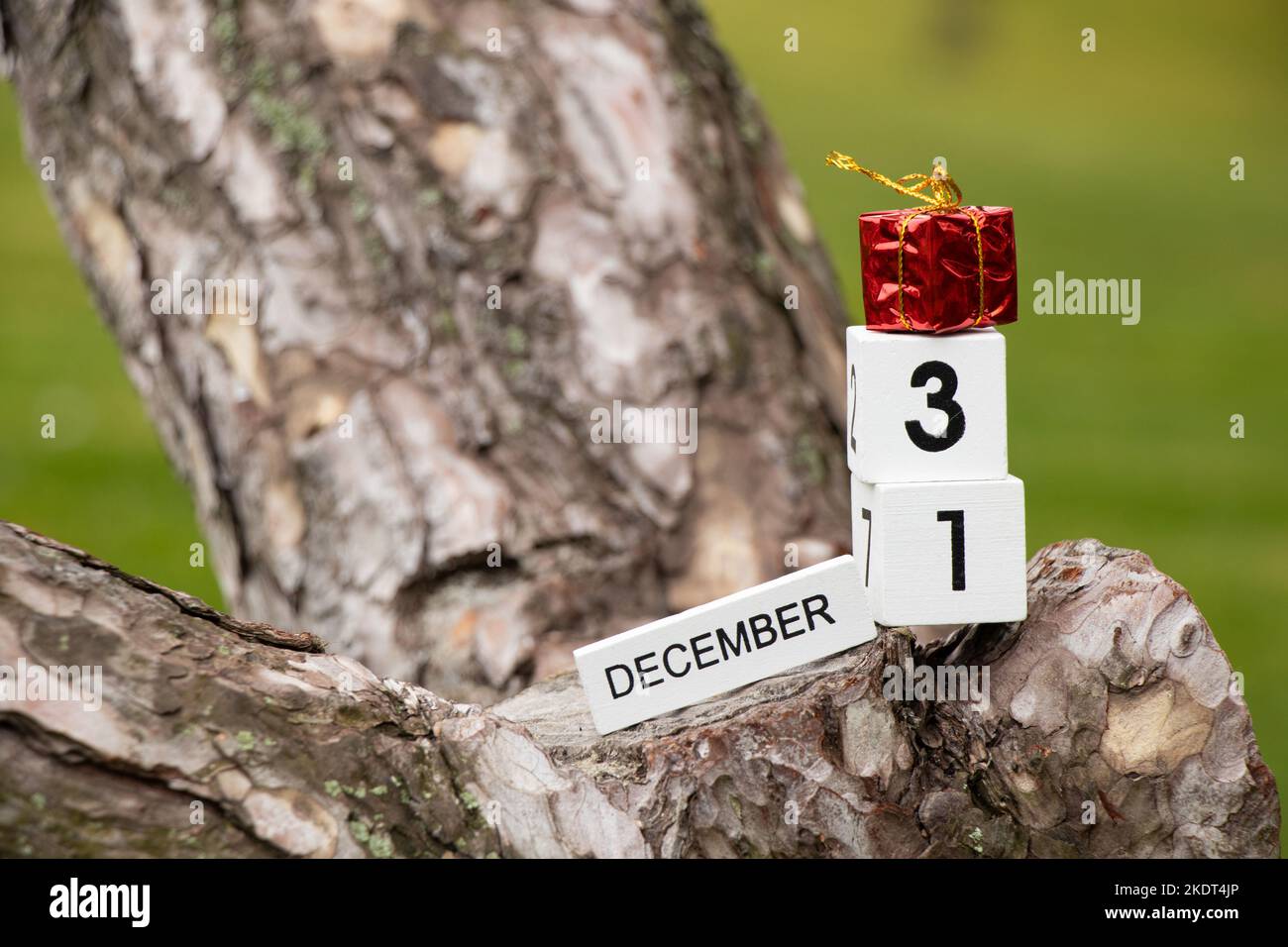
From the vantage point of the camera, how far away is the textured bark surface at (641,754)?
979 mm

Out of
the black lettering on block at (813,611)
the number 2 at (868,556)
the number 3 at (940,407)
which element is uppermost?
the number 3 at (940,407)

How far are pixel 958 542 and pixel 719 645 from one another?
0.25 m

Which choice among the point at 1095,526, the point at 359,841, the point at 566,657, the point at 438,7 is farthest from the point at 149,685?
the point at 1095,526

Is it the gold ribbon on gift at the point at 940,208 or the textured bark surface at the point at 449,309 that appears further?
the textured bark surface at the point at 449,309

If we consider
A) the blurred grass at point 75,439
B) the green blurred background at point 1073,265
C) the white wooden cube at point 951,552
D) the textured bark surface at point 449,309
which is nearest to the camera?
the white wooden cube at point 951,552

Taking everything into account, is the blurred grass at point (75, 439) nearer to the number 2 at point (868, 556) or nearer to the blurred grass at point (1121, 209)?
the number 2 at point (868, 556)

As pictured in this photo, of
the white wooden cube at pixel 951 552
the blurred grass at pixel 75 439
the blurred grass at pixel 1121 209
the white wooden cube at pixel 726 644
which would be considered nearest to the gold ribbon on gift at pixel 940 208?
the white wooden cube at pixel 951 552

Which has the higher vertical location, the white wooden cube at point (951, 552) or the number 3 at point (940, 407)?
the number 3 at point (940, 407)

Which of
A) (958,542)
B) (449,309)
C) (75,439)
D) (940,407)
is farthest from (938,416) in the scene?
(75,439)

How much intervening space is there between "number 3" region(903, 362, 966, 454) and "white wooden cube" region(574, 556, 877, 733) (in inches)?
5.4

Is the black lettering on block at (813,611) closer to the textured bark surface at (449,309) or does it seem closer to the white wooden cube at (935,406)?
the white wooden cube at (935,406)

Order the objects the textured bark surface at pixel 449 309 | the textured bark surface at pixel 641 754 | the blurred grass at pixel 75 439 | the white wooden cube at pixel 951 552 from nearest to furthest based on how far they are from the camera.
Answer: the textured bark surface at pixel 641 754, the white wooden cube at pixel 951 552, the textured bark surface at pixel 449 309, the blurred grass at pixel 75 439

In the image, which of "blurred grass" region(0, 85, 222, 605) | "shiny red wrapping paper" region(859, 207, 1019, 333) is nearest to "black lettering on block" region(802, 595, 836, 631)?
"shiny red wrapping paper" region(859, 207, 1019, 333)
